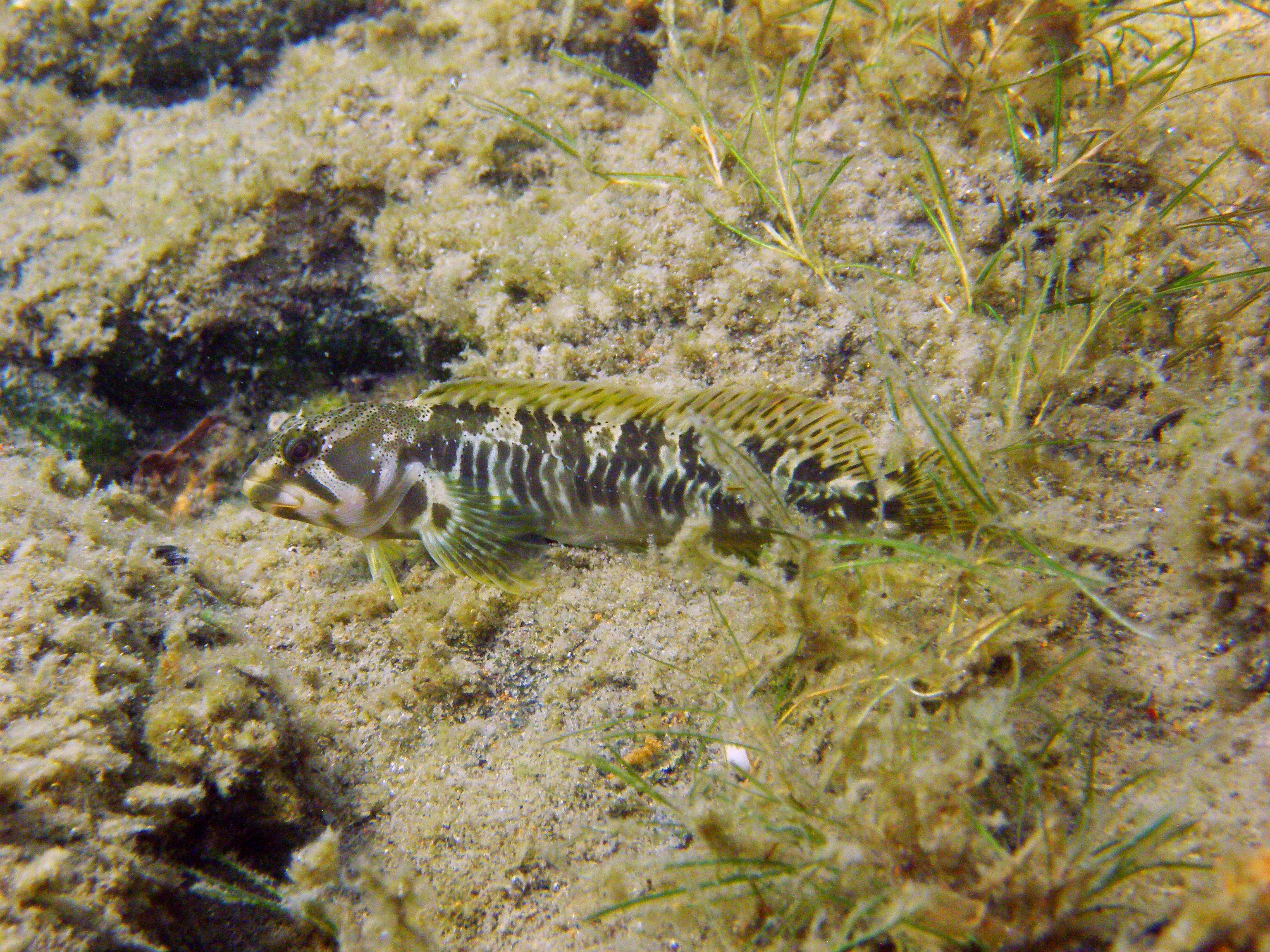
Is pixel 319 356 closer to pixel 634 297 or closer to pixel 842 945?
pixel 634 297

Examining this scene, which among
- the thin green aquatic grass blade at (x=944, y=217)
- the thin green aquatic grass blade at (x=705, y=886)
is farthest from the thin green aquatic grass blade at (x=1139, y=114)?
the thin green aquatic grass blade at (x=705, y=886)

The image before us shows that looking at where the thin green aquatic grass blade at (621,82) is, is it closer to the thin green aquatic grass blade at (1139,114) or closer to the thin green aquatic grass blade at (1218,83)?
the thin green aquatic grass blade at (1139,114)

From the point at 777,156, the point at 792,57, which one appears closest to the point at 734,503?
the point at 777,156

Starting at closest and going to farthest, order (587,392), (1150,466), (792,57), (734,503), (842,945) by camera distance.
A: (842,945), (1150,466), (734,503), (587,392), (792,57)

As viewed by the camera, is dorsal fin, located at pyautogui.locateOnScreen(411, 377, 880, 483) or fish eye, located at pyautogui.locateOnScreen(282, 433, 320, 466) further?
fish eye, located at pyautogui.locateOnScreen(282, 433, 320, 466)

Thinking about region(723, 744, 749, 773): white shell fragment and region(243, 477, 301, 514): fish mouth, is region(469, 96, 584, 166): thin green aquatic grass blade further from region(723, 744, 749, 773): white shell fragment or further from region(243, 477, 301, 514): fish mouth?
region(723, 744, 749, 773): white shell fragment

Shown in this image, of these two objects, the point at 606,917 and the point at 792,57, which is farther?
the point at 792,57

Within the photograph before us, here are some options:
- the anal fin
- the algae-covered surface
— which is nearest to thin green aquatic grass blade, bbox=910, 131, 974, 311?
the algae-covered surface
